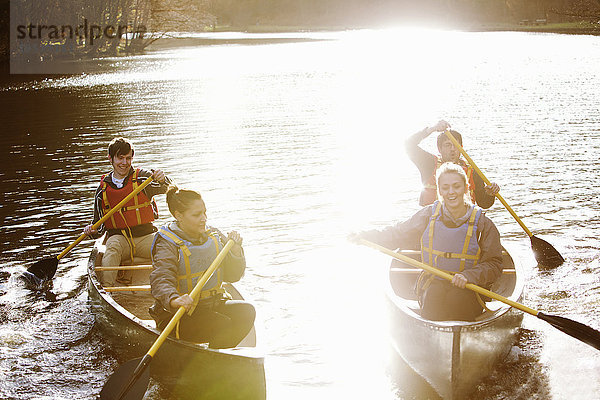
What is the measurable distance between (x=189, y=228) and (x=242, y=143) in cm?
1261

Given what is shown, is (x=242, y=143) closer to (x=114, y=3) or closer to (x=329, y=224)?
(x=329, y=224)

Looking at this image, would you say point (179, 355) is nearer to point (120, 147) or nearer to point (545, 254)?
point (120, 147)

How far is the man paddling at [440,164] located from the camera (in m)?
Result: 8.02

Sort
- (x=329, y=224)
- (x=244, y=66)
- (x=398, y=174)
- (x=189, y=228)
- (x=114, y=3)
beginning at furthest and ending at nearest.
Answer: (x=114, y=3) < (x=244, y=66) < (x=398, y=174) < (x=329, y=224) < (x=189, y=228)

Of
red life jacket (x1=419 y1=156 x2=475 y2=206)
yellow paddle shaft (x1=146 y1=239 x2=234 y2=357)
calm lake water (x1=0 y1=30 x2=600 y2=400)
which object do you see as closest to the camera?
yellow paddle shaft (x1=146 y1=239 x2=234 y2=357)

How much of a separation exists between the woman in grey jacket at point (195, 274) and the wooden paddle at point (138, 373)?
151mm

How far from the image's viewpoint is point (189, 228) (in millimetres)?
5727

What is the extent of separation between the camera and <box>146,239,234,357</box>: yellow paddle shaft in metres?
5.39

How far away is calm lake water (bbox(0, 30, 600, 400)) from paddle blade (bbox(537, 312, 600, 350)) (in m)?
0.46

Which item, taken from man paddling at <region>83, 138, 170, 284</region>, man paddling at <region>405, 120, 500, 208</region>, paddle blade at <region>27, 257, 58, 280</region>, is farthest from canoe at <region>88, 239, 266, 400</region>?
man paddling at <region>405, 120, 500, 208</region>

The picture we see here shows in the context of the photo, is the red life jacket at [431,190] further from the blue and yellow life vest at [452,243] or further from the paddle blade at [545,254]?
the blue and yellow life vest at [452,243]

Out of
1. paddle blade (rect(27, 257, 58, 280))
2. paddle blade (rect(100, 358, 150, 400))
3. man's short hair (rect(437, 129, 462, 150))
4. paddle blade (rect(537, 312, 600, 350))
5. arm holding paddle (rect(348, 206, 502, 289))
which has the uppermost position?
man's short hair (rect(437, 129, 462, 150))

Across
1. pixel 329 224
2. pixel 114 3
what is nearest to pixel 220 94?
pixel 329 224

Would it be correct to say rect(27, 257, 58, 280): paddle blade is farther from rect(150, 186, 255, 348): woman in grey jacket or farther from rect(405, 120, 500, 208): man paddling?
rect(405, 120, 500, 208): man paddling
